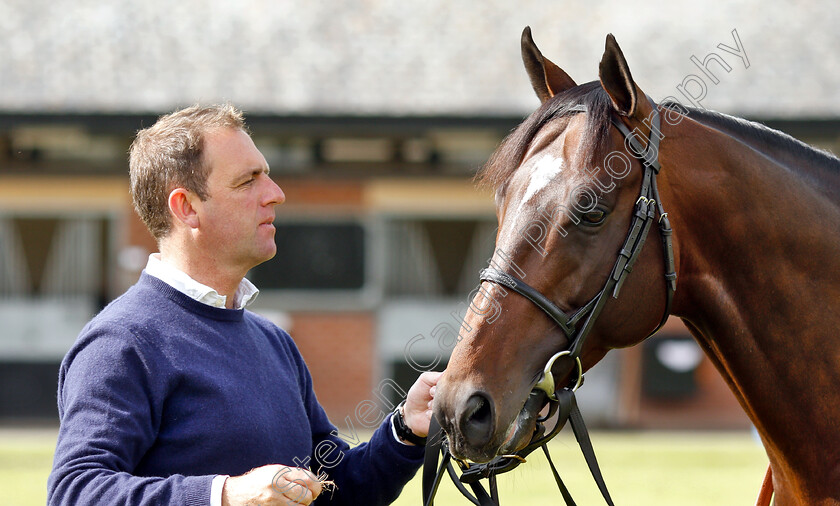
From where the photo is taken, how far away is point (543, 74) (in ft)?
8.95

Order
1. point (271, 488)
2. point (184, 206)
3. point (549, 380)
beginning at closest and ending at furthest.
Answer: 1. point (271, 488)
2. point (549, 380)
3. point (184, 206)

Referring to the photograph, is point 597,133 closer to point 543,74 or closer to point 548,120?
point 548,120

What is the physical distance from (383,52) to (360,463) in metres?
11.6

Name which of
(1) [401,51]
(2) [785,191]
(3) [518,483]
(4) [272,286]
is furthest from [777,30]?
(2) [785,191]

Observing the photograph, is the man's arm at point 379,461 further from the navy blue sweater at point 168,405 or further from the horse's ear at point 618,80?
the horse's ear at point 618,80

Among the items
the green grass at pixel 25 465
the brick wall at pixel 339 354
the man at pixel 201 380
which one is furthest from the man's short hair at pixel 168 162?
the brick wall at pixel 339 354

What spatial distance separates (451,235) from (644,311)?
33.1 ft

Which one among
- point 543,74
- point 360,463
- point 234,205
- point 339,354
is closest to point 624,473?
point 339,354

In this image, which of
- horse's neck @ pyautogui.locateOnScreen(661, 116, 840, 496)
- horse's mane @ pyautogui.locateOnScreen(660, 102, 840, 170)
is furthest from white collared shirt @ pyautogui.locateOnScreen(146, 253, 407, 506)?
horse's mane @ pyautogui.locateOnScreen(660, 102, 840, 170)

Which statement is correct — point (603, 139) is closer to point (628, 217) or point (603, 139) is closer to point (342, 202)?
point (628, 217)

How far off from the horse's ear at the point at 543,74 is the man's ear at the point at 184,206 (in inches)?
40.9

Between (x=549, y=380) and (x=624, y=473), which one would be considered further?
(x=624, y=473)

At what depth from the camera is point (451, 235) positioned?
→ 12.4 metres

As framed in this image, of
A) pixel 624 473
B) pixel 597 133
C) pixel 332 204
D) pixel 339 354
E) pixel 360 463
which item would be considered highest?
pixel 597 133
